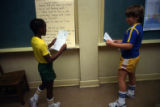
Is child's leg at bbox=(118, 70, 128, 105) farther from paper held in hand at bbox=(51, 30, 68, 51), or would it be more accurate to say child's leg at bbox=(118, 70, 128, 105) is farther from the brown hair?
paper held in hand at bbox=(51, 30, 68, 51)

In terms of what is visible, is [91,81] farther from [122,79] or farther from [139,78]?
[139,78]

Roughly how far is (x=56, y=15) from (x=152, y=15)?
5.24 ft

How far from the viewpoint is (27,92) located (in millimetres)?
2521

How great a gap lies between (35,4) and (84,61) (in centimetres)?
119

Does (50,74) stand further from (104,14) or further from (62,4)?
Answer: (104,14)

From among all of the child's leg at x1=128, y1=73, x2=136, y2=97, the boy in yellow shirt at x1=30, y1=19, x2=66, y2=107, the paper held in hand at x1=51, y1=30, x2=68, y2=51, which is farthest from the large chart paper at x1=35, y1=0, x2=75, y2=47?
the child's leg at x1=128, y1=73, x2=136, y2=97

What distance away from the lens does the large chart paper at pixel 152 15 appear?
7.84 ft

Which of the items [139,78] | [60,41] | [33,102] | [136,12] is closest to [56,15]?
[60,41]

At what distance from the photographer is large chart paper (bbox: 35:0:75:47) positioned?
2.25m

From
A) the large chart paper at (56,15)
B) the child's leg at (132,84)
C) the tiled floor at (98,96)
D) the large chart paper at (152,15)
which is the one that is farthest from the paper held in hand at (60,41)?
the large chart paper at (152,15)

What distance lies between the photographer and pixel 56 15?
2.30 metres

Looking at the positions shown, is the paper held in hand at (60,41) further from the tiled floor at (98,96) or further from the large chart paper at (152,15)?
the large chart paper at (152,15)

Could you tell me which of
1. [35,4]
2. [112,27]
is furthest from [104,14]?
[35,4]

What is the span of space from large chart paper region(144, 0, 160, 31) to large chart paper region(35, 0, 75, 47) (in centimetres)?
123
